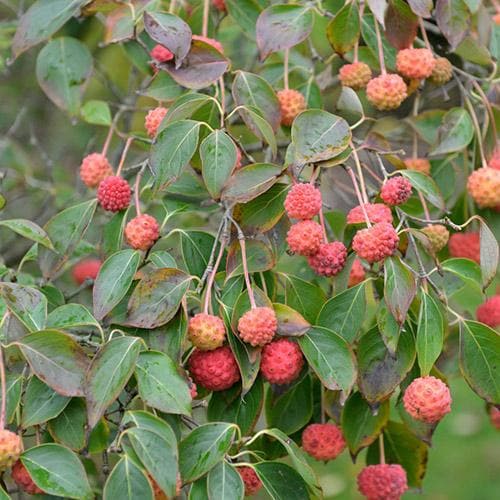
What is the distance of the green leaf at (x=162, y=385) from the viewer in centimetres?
116

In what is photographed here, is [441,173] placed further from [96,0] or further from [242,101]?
[96,0]

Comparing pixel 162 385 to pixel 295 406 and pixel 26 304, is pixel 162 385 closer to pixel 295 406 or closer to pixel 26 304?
pixel 26 304

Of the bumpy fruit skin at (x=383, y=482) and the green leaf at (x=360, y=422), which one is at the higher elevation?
the green leaf at (x=360, y=422)

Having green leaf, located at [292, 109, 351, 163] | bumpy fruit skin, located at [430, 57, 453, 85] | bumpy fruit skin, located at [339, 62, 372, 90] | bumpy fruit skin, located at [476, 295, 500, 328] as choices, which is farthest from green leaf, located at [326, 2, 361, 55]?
bumpy fruit skin, located at [476, 295, 500, 328]

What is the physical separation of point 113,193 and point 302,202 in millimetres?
324

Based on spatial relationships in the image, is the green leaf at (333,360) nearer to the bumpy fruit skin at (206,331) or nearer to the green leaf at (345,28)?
the bumpy fruit skin at (206,331)

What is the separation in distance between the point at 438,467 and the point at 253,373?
2.09 metres

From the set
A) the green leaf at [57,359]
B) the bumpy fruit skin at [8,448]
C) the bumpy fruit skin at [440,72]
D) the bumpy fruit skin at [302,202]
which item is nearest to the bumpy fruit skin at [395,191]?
the bumpy fruit skin at [302,202]

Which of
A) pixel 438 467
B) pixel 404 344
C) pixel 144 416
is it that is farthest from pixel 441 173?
pixel 438 467

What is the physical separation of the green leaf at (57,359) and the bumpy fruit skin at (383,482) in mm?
504

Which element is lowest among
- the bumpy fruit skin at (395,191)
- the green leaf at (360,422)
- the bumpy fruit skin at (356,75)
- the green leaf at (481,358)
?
the green leaf at (360,422)

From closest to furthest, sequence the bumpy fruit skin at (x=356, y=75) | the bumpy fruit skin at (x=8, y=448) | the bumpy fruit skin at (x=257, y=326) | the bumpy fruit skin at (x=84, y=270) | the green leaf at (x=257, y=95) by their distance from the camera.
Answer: the bumpy fruit skin at (x=8, y=448)
the bumpy fruit skin at (x=257, y=326)
the green leaf at (x=257, y=95)
the bumpy fruit skin at (x=356, y=75)
the bumpy fruit skin at (x=84, y=270)

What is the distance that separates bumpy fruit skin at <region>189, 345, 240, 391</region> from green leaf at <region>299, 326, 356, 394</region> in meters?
0.09

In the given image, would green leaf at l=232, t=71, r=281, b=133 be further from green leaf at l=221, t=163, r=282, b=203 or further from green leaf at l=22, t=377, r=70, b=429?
green leaf at l=22, t=377, r=70, b=429
